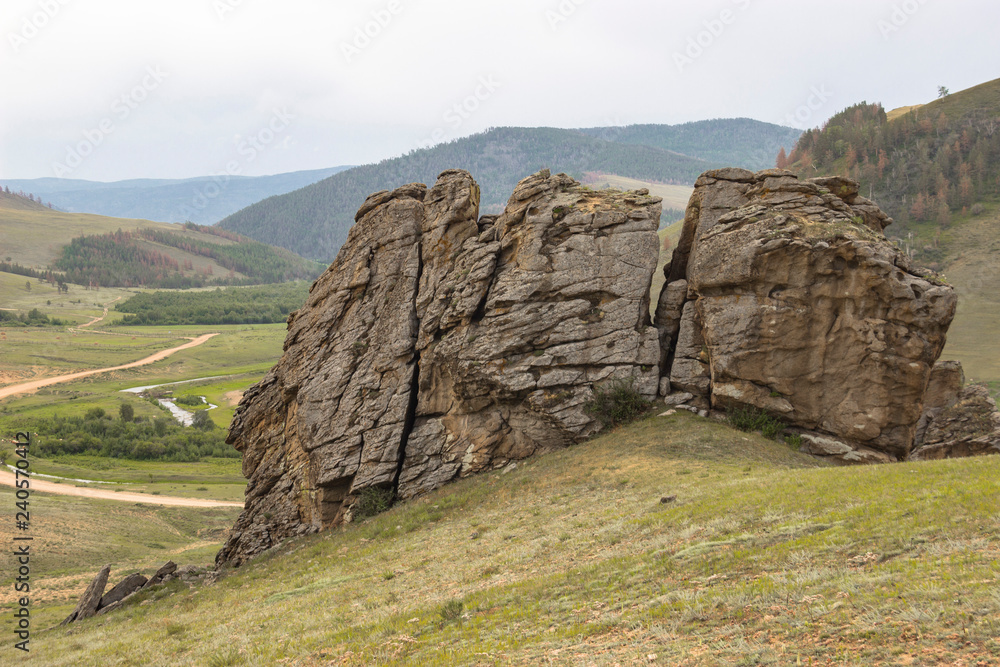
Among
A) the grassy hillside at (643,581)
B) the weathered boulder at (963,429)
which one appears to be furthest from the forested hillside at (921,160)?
the grassy hillside at (643,581)

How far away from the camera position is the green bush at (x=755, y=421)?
32.6m

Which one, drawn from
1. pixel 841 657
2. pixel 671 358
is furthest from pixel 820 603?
pixel 671 358

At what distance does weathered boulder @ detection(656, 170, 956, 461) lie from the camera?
3045 centimetres

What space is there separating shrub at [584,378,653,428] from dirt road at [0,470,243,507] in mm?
66512

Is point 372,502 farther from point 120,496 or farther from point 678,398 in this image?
point 120,496

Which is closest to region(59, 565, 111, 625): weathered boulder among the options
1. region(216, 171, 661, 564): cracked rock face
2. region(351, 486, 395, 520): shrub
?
region(216, 171, 661, 564): cracked rock face

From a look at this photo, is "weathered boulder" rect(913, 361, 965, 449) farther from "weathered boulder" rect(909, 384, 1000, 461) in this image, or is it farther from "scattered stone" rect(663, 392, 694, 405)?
"scattered stone" rect(663, 392, 694, 405)

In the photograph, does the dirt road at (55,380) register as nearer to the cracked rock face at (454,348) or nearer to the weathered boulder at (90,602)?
the weathered boulder at (90,602)

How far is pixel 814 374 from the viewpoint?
1266 inches

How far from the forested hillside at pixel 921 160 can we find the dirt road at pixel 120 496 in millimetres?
170383

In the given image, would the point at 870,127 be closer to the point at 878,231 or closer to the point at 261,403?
the point at 878,231

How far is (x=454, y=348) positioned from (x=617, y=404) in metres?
10.3

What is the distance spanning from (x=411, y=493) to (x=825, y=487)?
75.9 ft

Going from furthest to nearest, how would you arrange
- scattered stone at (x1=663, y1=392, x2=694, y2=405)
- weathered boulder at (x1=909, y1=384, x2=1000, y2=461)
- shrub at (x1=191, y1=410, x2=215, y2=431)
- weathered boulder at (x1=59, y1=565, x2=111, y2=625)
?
shrub at (x1=191, y1=410, x2=215, y2=431) → weathered boulder at (x1=909, y1=384, x2=1000, y2=461) → scattered stone at (x1=663, y1=392, x2=694, y2=405) → weathered boulder at (x1=59, y1=565, x2=111, y2=625)
